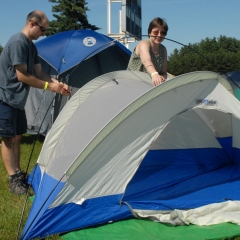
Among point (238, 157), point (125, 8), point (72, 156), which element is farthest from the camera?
point (125, 8)

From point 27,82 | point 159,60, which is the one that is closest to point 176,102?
point 159,60

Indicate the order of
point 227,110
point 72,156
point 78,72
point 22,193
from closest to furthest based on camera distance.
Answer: point 72,156 → point 227,110 → point 22,193 → point 78,72

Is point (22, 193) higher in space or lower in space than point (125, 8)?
lower

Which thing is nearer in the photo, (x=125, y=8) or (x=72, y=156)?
(x=72, y=156)

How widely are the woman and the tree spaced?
1637 centimetres

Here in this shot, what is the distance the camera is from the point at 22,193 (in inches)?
130

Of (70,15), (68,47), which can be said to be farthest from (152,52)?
(70,15)

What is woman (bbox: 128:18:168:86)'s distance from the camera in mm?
3033

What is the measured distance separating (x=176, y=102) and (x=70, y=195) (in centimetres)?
102

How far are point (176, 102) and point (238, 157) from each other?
1.44 m

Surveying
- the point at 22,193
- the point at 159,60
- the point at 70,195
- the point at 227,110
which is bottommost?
the point at 22,193

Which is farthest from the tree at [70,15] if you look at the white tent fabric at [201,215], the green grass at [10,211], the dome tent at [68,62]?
the white tent fabric at [201,215]

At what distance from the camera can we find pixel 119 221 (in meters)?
2.68

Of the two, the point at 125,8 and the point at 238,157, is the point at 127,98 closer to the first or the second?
the point at 238,157
